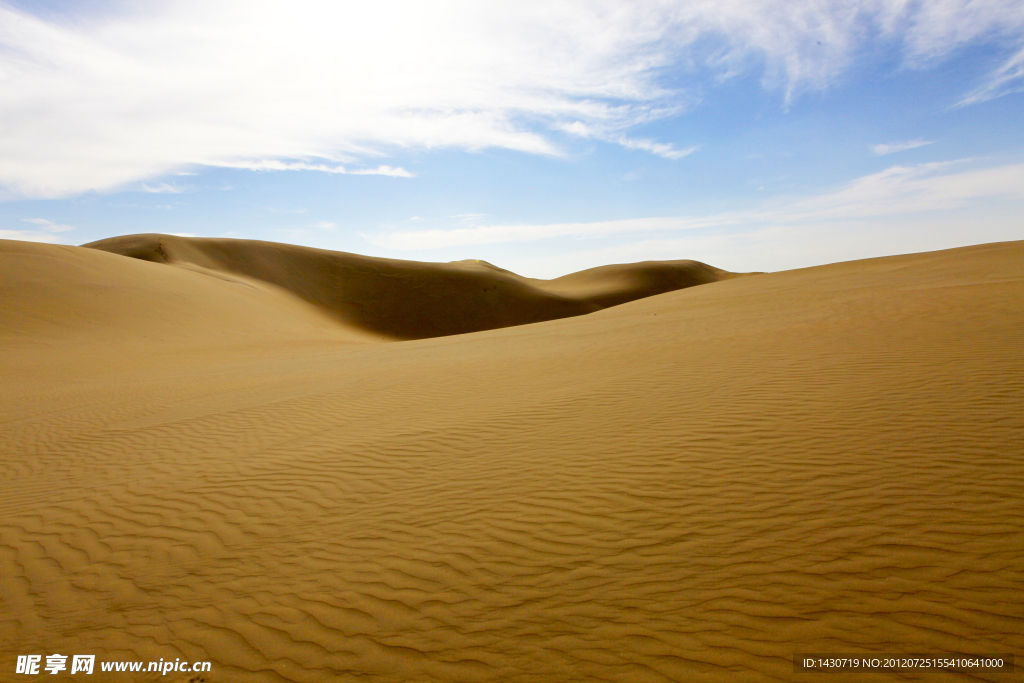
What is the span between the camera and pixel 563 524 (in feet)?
14.7

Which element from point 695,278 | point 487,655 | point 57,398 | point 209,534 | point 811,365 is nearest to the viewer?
point 487,655

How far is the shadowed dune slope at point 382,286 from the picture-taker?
4538 centimetres

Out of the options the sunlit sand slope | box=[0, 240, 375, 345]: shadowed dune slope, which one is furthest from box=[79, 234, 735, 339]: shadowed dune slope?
the sunlit sand slope

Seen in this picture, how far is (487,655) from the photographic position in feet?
10.3

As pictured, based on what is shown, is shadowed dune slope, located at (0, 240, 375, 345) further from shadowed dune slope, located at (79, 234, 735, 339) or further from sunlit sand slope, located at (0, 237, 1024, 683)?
sunlit sand slope, located at (0, 237, 1024, 683)

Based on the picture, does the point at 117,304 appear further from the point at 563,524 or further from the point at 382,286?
the point at 382,286

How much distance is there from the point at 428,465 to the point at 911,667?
4482 mm

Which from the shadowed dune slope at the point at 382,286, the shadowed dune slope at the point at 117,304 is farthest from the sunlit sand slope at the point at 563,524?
the shadowed dune slope at the point at 382,286

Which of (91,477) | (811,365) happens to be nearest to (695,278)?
(811,365)

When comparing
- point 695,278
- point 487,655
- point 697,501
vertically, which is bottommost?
point 487,655

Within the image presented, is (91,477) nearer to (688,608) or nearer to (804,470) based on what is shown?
(688,608)

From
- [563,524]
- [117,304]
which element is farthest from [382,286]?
[563,524]

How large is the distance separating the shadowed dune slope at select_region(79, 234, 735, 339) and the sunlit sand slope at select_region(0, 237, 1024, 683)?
36766 mm

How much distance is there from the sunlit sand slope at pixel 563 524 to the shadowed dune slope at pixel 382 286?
121ft
